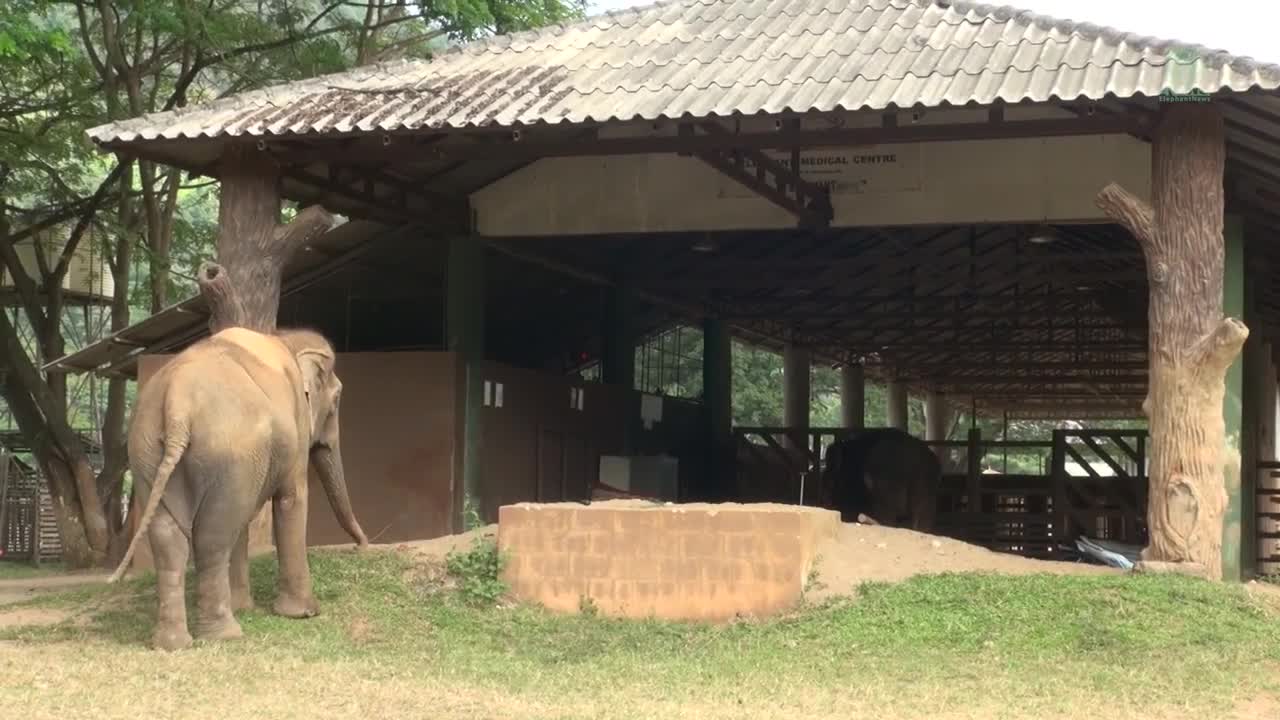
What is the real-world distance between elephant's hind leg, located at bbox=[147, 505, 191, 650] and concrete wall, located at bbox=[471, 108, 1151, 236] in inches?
248

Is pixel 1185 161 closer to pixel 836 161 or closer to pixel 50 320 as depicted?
pixel 836 161

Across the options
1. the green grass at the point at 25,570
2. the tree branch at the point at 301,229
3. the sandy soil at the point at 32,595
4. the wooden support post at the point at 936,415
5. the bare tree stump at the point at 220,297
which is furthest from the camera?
the wooden support post at the point at 936,415

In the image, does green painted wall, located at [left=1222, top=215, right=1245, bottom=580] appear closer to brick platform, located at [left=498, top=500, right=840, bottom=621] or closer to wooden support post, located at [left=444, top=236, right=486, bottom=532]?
brick platform, located at [left=498, top=500, right=840, bottom=621]

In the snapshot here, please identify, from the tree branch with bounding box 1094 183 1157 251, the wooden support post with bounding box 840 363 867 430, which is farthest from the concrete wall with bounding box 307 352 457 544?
the wooden support post with bounding box 840 363 867 430

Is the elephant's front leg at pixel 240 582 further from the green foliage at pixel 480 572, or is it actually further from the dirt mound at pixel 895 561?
the dirt mound at pixel 895 561

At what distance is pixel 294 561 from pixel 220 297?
2448 millimetres

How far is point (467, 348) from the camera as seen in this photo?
52.0 feet

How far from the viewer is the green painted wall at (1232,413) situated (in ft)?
38.5


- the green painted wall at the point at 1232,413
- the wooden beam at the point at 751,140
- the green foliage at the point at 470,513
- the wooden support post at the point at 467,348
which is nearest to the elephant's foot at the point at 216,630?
the wooden beam at the point at 751,140

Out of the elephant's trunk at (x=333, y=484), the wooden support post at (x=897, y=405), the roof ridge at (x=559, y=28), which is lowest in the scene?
the elephant's trunk at (x=333, y=484)

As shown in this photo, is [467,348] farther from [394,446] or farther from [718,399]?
[718,399]

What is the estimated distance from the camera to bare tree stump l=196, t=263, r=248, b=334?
446 inches

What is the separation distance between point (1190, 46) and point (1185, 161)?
99 centimetres

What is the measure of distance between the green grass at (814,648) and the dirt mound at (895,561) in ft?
0.95
